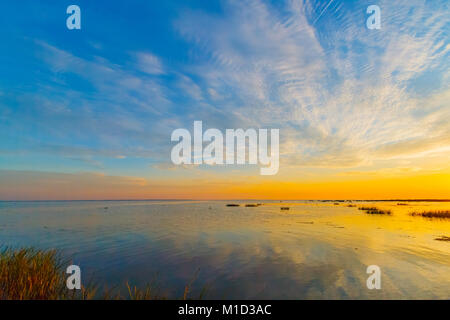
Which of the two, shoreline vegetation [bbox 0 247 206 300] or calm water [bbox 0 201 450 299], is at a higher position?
shoreline vegetation [bbox 0 247 206 300]

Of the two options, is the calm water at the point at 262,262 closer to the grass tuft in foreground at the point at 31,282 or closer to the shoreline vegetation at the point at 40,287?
the shoreline vegetation at the point at 40,287

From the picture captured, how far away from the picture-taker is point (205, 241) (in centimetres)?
2448

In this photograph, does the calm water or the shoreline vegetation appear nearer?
the shoreline vegetation

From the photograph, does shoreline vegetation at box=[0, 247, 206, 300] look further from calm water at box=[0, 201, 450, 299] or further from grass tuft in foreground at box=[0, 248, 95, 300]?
calm water at box=[0, 201, 450, 299]

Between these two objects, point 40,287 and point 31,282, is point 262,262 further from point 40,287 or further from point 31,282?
point 31,282

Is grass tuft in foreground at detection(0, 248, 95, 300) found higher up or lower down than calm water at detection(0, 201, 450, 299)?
higher up

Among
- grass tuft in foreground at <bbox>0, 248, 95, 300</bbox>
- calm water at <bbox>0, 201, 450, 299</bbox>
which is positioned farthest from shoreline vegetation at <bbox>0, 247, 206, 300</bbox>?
calm water at <bbox>0, 201, 450, 299</bbox>

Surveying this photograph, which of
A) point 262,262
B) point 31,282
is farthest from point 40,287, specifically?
point 262,262

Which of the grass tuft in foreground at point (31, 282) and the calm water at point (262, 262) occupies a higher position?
the grass tuft in foreground at point (31, 282)

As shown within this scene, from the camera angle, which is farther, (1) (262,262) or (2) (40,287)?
(1) (262,262)

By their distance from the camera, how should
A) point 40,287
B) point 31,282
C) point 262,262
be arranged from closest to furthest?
point 31,282 → point 40,287 → point 262,262

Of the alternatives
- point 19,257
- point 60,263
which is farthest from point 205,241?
point 19,257

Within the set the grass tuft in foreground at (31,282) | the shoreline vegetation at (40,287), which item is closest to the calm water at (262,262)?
the shoreline vegetation at (40,287)
